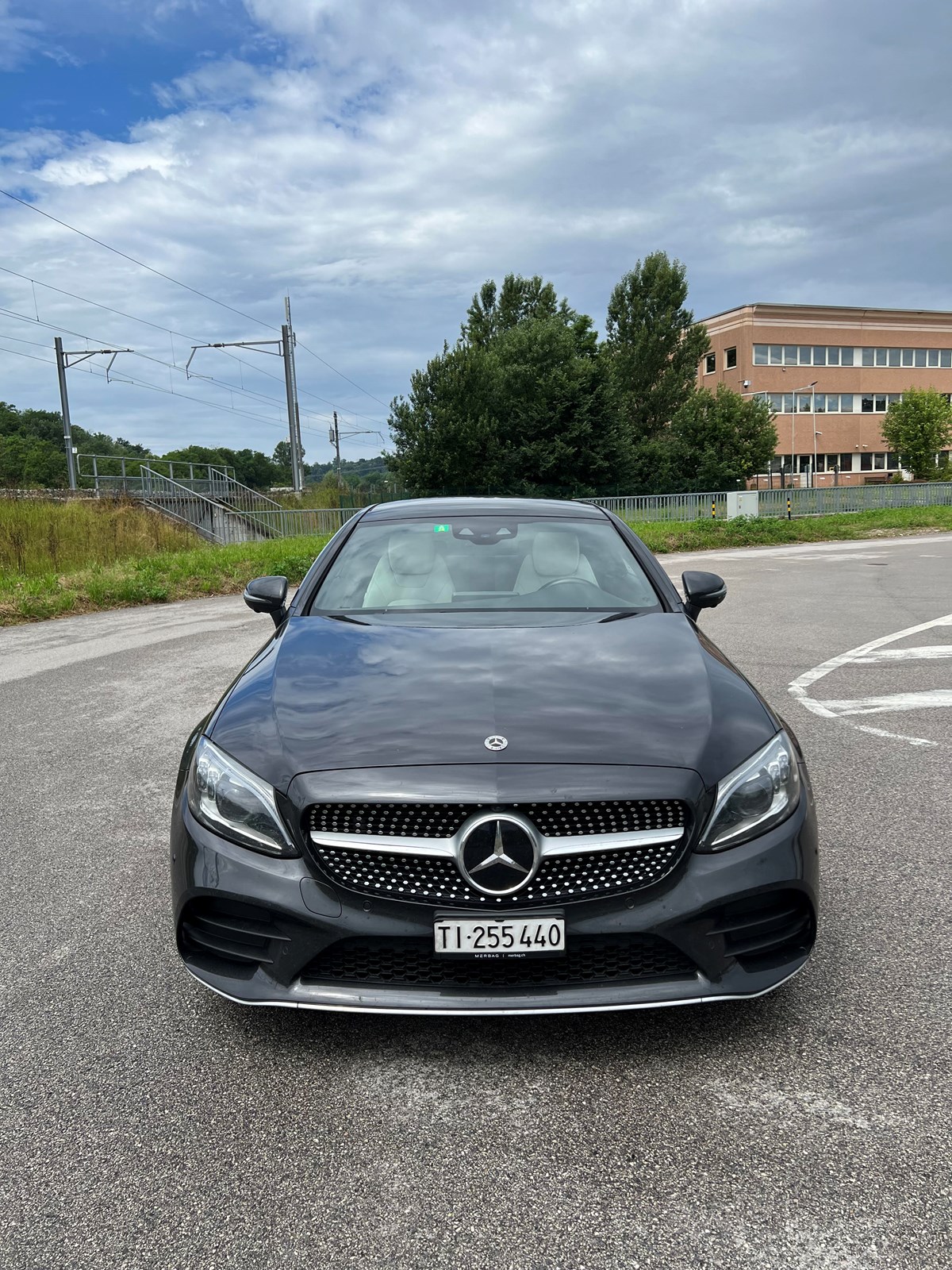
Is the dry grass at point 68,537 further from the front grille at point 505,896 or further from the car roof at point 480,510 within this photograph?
the front grille at point 505,896

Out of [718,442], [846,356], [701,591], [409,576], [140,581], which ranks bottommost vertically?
[140,581]

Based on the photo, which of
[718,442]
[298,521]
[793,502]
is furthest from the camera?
[718,442]

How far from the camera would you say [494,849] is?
7.35ft

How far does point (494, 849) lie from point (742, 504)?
37.3 meters

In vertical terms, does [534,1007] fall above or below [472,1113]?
above

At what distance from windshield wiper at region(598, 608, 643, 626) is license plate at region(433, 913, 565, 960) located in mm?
1417

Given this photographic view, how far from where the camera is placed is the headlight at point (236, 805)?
2357 mm

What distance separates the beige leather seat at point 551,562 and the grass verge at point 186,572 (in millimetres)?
10687

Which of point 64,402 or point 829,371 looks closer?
point 64,402

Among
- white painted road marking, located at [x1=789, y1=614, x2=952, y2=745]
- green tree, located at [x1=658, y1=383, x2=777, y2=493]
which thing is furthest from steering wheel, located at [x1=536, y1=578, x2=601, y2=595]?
Result: green tree, located at [x1=658, y1=383, x2=777, y2=493]

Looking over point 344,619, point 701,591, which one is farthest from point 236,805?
point 701,591

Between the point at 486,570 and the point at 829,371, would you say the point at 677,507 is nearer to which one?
the point at 486,570

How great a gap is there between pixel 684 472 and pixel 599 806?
56109mm

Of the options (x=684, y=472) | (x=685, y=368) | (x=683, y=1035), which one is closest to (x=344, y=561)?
(x=683, y=1035)
